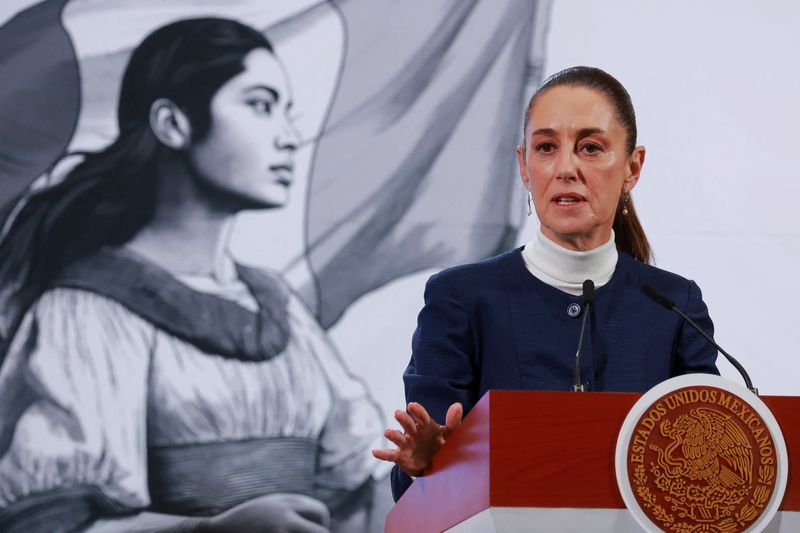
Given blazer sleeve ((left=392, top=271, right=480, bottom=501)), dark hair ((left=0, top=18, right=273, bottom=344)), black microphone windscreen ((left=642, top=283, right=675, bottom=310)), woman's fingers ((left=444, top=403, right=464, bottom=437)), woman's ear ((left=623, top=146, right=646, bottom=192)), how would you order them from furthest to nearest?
dark hair ((left=0, top=18, right=273, bottom=344)) → woman's ear ((left=623, top=146, right=646, bottom=192)) → blazer sleeve ((left=392, top=271, right=480, bottom=501)) → black microphone windscreen ((left=642, top=283, right=675, bottom=310)) → woman's fingers ((left=444, top=403, right=464, bottom=437))

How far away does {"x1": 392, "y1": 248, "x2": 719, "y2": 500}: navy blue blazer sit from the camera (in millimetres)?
1739

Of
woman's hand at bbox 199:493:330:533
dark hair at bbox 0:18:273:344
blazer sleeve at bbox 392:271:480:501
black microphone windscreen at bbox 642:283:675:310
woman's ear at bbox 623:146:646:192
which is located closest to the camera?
black microphone windscreen at bbox 642:283:675:310

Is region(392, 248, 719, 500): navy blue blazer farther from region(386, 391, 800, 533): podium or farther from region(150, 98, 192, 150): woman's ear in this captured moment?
region(150, 98, 192, 150): woman's ear

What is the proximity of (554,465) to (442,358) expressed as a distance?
2.16 ft

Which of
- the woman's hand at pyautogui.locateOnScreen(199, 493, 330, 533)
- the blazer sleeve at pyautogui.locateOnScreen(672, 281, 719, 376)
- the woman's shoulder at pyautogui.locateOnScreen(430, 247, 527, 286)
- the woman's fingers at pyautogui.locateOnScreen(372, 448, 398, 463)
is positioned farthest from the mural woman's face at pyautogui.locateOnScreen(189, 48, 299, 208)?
the woman's fingers at pyautogui.locateOnScreen(372, 448, 398, 463)

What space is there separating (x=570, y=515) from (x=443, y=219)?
192cm

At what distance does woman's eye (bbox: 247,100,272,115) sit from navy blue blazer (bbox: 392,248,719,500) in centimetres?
130

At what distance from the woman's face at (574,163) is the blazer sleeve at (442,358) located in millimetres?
221

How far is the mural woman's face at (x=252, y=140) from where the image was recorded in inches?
116

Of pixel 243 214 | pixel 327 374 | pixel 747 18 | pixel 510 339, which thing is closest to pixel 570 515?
pixel 510 339

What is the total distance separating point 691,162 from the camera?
3.06 meters

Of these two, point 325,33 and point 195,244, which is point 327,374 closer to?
point 195,244

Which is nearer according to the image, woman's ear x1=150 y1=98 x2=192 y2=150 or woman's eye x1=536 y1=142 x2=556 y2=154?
woman's eye x1=536 y1=142 x2=556 y2=154

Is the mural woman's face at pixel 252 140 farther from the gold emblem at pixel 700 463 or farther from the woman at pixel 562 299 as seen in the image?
the gold emblem at pixel 700 463
